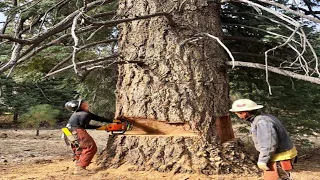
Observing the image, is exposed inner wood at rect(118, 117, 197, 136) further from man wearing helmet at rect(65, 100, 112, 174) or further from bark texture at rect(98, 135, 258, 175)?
man wearing helmet at rect(65, 100, 112, 174)

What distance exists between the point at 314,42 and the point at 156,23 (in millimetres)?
3136

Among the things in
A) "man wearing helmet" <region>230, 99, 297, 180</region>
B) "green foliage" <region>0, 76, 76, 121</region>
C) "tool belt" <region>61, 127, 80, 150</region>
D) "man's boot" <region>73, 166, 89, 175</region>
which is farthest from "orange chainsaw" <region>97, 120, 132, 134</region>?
"green foliage" <region>0, 76, 76, 121</region>

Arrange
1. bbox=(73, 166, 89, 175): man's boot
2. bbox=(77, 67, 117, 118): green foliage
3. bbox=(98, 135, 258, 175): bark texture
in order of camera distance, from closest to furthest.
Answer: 1. bbox=(98, 135, 258, 175): bark texture
2. bbox=(73, 166, 89, 175): man's boot
3. bbox=(77, 67, 117, 118): green foliage

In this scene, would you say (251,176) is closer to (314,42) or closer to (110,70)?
(314,42)

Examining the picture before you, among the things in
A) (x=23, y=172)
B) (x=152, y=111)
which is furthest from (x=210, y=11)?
(x=23, y=172)

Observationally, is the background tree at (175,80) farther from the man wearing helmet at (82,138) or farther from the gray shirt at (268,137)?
the gray shirt at (268,137)

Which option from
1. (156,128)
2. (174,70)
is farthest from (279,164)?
(174,70)

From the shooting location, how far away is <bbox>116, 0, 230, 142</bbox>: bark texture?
18.2ft

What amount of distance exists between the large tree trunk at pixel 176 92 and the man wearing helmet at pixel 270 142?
3.35ft

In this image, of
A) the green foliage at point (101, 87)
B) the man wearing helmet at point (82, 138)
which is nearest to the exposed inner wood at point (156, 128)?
the man wearing helmet at point (82, 138)

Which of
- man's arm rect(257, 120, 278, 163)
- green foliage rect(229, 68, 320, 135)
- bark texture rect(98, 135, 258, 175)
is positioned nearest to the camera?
man's arm rect(257, 120, 278, 163)

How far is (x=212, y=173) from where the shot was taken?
5.19 metres

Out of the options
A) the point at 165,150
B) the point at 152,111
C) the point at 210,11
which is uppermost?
the point at 210,11

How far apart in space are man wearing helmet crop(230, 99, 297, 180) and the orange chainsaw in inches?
75.1
